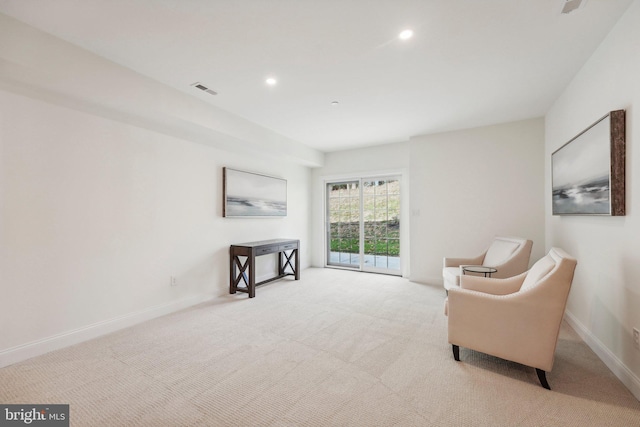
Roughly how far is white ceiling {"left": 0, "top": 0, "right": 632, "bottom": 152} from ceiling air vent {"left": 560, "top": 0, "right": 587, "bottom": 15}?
1.4 inches

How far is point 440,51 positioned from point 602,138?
1454 mm

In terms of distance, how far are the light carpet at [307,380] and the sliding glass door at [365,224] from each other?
245cm

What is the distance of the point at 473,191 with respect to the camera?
14.3 feet

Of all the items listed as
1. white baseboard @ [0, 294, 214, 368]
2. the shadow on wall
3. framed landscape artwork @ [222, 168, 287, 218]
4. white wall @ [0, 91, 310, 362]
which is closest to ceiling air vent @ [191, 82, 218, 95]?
white wall @ [0, 91, 310, 362]

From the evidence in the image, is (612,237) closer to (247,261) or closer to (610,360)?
(610,360)

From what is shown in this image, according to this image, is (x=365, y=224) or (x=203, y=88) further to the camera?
(x=365, y=224)

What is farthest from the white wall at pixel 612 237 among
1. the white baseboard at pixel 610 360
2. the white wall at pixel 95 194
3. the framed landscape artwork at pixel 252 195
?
the framed landscape artwork at pixel 252 195

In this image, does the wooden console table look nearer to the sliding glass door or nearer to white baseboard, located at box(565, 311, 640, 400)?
the sliding glass door

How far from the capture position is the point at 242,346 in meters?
2.49

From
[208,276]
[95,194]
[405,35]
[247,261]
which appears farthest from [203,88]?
[208,276]

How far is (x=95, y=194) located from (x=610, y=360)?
4.75 metres

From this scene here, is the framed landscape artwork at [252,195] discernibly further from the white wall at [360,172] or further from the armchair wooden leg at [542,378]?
the armchair wooden leg at [542,378]

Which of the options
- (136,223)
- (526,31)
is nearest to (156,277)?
(136,223)

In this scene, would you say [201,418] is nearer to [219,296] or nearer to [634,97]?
[219,296]
